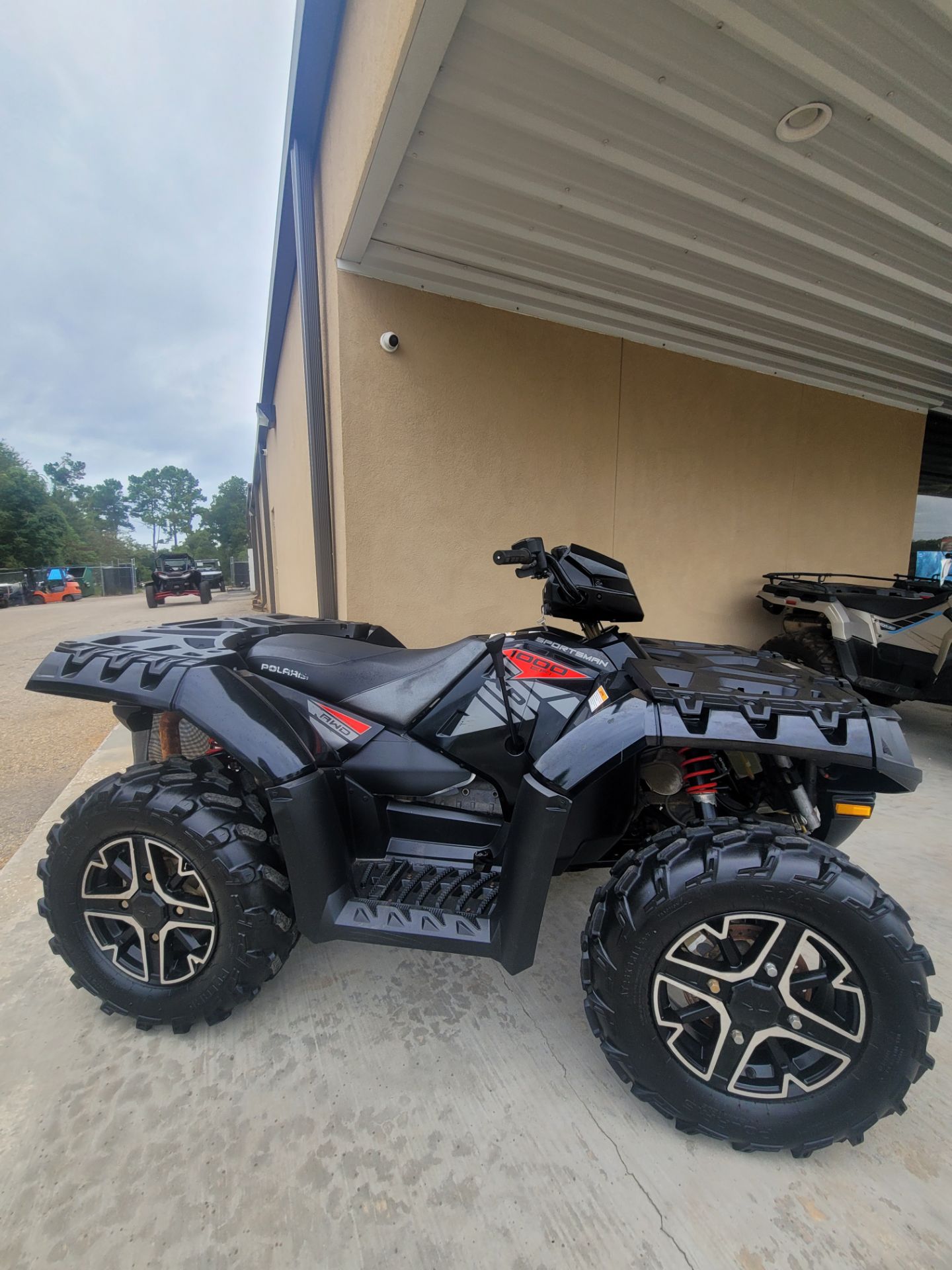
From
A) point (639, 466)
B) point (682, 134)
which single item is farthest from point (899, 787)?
point (639, 466)

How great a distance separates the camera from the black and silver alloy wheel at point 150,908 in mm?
1428

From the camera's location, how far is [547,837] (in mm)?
1311

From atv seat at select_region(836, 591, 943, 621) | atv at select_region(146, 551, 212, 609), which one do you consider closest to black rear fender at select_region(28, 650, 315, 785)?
atv seat at select_region(836, 591, 943, 621)

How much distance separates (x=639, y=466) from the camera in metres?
4.42

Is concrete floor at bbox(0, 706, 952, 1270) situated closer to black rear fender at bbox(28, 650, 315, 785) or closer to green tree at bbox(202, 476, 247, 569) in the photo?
black rear fender at bbox(28, 650, 315, 785)

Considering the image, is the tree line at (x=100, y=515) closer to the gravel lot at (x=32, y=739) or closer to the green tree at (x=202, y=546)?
the green tree at (x=202, y=546)

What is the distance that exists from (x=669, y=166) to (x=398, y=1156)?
386 cm

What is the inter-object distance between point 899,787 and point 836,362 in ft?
16.5

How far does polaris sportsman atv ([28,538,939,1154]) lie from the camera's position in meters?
1.15

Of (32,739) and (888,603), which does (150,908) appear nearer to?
(32,739)

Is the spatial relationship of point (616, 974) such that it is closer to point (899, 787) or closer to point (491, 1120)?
point (491, 1120)

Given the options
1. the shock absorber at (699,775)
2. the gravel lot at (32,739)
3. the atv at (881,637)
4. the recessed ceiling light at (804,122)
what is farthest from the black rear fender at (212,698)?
the atv at (881,637)

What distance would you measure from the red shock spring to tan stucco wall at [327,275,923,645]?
7.74 ft

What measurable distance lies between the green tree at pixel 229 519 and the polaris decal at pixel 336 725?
197 feet
